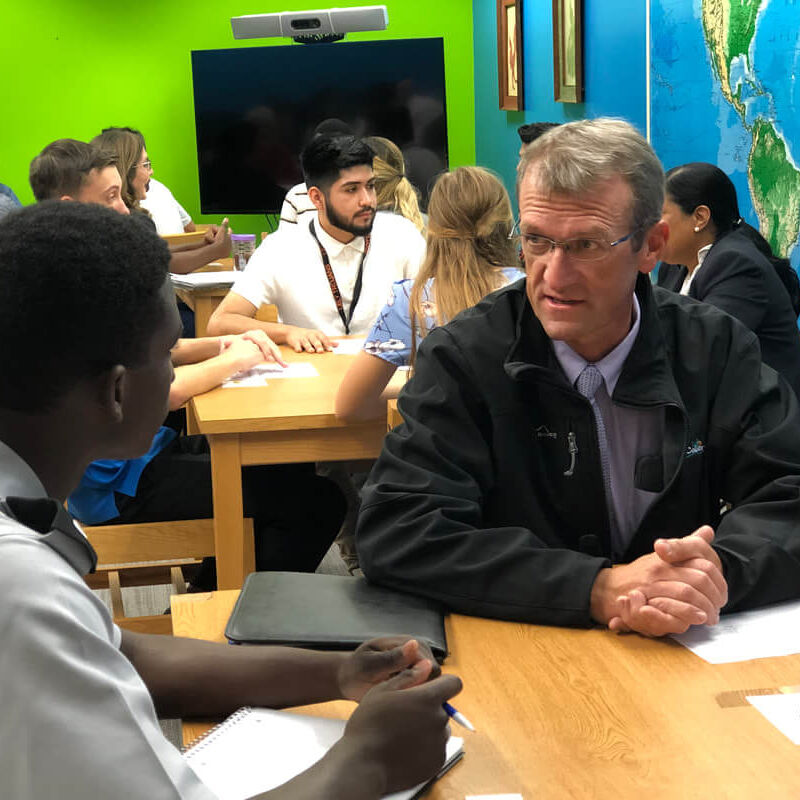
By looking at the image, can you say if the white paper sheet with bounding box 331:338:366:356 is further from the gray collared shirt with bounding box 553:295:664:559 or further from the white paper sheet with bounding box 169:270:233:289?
the gray collared shirt with bounding box 553:295:664:559

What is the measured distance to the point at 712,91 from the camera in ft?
13.7

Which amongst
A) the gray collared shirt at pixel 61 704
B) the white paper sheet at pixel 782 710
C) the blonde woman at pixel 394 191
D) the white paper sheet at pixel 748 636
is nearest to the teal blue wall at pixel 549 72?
the blonde woman at pixel 394 191

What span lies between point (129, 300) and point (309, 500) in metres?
2.28

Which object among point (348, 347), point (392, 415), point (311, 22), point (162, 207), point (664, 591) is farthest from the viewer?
point (311, 22)

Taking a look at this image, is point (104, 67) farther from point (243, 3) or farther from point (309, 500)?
point (309, 500)

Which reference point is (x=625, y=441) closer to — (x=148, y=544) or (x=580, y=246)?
(x=580, y=246)

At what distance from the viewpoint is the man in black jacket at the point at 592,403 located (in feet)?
5.59

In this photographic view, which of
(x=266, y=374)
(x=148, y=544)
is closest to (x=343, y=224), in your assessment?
(x=266, y=374)

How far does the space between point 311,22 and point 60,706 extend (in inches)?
290

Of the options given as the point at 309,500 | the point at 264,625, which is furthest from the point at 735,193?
the point at 264,625

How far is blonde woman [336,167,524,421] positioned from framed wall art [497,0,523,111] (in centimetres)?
414

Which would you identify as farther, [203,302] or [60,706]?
[203,302]

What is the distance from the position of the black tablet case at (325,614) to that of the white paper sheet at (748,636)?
0.33 meters

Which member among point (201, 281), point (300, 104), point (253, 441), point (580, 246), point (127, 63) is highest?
point (127, 63)
